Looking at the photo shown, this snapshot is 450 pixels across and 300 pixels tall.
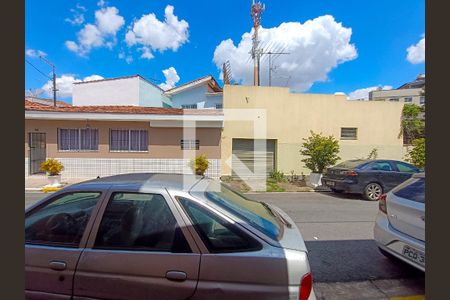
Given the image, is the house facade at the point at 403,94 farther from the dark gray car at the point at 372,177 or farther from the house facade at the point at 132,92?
the dark gray car at the point at 372,177

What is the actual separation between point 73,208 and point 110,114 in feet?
34.0

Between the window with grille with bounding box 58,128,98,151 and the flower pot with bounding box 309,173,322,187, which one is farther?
the window with grille with bounding box 58,128,98,151

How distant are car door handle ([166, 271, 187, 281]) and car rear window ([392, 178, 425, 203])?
2.88 metres

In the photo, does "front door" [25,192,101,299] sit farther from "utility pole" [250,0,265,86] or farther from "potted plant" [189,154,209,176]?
"utility pole" [250,0,265,86]

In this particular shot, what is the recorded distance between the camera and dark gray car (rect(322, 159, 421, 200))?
794 centimetres

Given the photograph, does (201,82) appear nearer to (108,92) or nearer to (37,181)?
(108,92)

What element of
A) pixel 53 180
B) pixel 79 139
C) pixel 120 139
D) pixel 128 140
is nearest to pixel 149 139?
pixel 128 140

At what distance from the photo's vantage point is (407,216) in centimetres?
286

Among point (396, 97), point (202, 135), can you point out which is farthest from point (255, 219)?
point (396, 97)

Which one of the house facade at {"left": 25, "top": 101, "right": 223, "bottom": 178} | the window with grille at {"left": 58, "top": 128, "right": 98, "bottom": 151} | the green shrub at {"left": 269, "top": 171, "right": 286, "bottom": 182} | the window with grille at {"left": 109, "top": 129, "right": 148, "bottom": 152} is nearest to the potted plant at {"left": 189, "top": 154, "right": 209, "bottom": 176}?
the house facade at {"left": 25, "top": 101, "right": 223, "bottom": 178}

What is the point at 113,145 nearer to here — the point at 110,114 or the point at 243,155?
the point at 110,114

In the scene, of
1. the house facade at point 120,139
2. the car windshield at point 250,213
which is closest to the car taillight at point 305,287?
the car windshield at point 250,213

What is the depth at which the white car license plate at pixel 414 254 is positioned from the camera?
101 inches

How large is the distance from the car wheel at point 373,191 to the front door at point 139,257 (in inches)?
316
